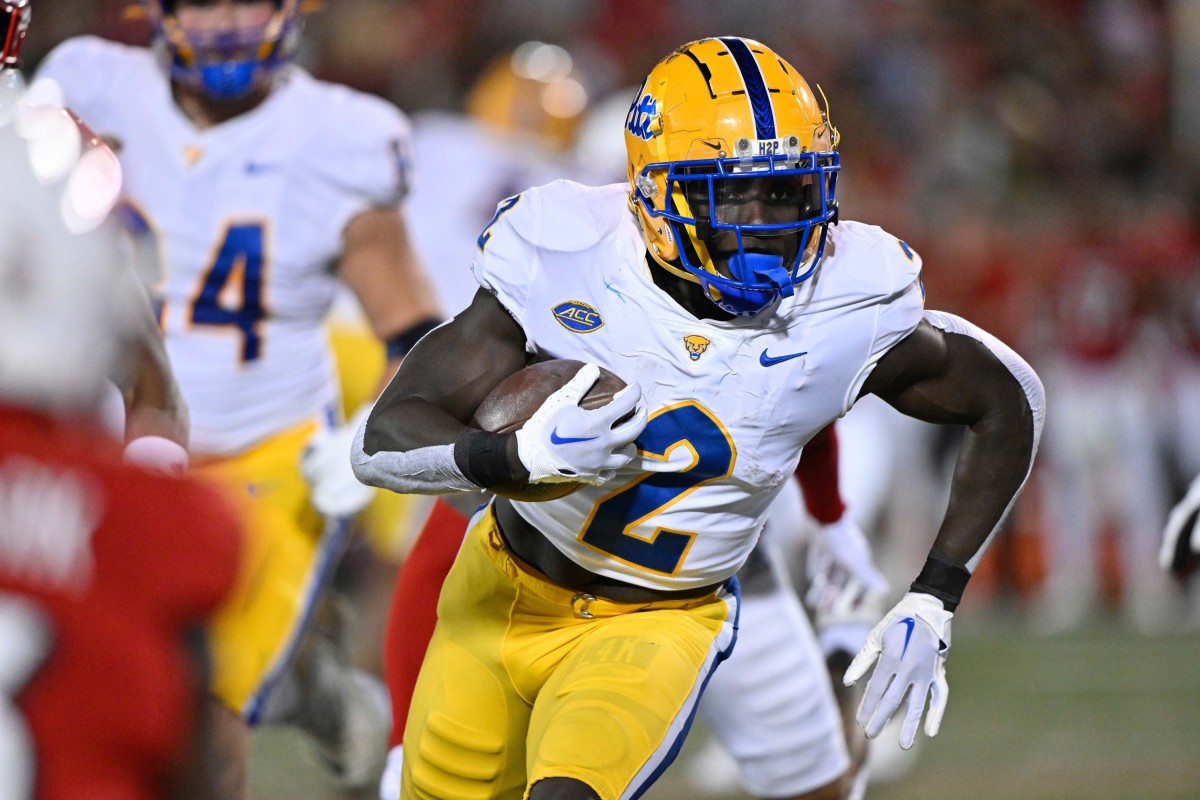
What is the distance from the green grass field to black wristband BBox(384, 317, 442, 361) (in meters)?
1.22

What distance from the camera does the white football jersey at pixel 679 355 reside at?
8.80 ft

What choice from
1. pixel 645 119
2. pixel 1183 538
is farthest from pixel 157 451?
pixel 1183 538

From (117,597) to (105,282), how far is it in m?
0.35

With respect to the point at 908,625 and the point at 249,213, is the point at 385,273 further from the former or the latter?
the point at 908,625

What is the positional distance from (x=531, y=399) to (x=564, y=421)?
0.38 ft

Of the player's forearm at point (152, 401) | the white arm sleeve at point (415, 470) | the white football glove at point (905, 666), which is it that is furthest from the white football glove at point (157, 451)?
the white football glove at point (905, 666)

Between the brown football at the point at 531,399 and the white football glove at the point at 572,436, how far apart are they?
0.11 ft

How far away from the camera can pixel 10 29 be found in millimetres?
2711

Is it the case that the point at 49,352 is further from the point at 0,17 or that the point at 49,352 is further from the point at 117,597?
the point at 0,17

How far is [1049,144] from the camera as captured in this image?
10234 mm

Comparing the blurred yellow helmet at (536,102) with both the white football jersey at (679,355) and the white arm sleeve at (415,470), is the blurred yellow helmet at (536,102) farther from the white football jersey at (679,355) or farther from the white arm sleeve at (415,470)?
the white arm sleeve at (415,470)

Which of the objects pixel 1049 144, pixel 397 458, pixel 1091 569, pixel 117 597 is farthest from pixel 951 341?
pixel 1049 144

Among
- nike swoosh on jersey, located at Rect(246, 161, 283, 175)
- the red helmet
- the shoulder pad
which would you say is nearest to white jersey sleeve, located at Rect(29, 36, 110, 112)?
nike swoosh on jersey, located at Rect(246, 161, 283, 175)

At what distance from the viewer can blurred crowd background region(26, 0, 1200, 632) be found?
824 cm
